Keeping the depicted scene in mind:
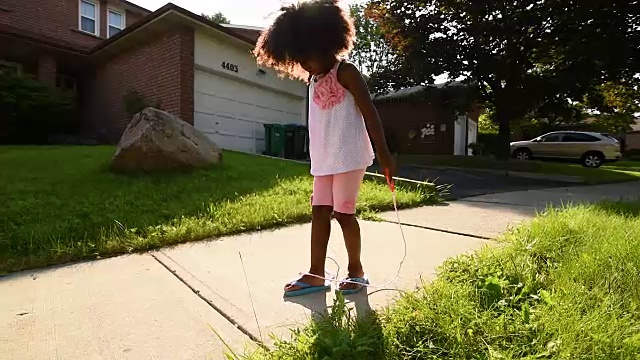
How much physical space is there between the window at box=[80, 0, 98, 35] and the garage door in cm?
811

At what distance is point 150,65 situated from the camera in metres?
11.8

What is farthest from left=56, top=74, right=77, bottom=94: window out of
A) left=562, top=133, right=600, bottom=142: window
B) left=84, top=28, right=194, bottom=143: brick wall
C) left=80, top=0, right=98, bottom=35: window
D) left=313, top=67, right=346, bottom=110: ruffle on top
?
left=562, top=133, right=600, bottom=142: window

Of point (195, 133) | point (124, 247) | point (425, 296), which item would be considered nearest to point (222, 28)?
point (195, 133)

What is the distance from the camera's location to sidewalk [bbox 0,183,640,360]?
1652 millimetres

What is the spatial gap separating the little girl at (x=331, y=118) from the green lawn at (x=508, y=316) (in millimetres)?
499

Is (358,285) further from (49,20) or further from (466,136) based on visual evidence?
(466,136)

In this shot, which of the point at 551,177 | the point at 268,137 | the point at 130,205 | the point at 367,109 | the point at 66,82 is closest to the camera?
the point at 367,109

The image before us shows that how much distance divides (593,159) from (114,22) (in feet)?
70.5

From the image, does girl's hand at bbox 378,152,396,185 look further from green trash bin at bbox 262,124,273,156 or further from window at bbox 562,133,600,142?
window at bbox 562,133,600,142

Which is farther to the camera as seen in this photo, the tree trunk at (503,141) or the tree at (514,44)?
the tree trunk at (503,141)

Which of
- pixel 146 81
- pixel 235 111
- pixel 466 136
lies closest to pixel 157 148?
pixel 235 111

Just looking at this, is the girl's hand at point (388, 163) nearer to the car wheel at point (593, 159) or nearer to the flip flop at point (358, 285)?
the flip flop at point (358, 285)

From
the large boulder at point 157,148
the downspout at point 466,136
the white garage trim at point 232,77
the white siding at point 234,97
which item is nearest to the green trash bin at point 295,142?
the white siding at point 234,97

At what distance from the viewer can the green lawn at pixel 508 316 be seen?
1404 mm
